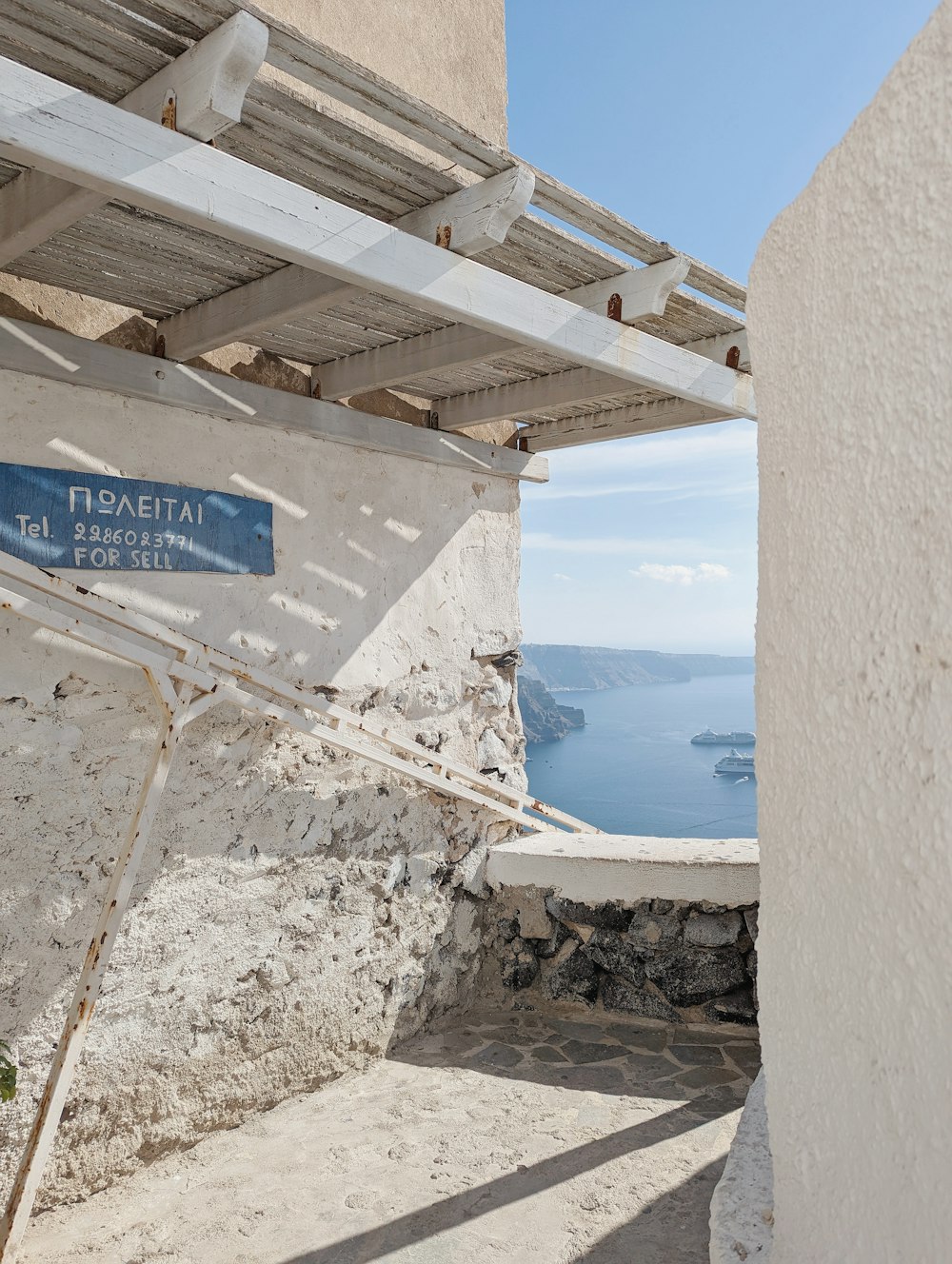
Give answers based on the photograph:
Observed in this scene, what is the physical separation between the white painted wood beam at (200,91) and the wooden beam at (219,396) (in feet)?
2.40


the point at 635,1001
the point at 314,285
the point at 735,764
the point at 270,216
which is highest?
the point at 314,285

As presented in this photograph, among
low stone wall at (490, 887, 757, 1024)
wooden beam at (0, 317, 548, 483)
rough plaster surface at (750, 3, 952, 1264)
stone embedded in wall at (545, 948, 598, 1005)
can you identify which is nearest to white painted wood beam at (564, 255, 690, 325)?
wooden beam at (0, 317, 548, 483)

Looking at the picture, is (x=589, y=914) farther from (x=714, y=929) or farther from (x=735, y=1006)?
(x=735, y=1006)

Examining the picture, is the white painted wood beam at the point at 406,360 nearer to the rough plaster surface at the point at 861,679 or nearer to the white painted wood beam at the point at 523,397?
the white painted wood beam at the point at 523,397

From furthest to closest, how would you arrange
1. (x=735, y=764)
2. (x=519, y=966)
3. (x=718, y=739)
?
1. (x=718, y=739)
2. (x=735, y=764)
3. (x=519, y=966)

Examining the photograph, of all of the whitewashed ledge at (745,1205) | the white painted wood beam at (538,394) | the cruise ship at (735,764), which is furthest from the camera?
the cruise ship at (735,764)

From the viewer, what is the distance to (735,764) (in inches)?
597

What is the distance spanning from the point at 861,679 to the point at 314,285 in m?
2.26

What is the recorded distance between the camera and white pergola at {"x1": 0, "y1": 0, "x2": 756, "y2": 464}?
1.91 m

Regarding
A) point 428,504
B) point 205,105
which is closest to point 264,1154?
point 428,504

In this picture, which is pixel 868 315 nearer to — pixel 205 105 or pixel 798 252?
pixel 798 252

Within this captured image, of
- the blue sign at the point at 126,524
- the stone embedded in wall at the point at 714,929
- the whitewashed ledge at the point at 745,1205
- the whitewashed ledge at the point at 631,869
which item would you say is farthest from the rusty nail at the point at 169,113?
the stone embedded in wall at the point at 714,929

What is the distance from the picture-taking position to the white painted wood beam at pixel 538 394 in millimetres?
3578

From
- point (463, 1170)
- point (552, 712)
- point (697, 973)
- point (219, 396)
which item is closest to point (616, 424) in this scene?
point (219, 396)
